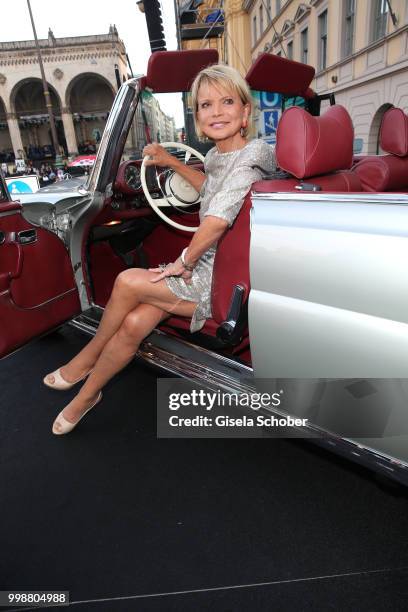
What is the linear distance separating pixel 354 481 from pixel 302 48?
48.7 ft

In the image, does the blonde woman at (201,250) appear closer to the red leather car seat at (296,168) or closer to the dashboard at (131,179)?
the red leather car seat at (296,168)

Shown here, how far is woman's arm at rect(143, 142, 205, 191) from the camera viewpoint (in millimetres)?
2244

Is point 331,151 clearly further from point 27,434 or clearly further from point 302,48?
point 302,48

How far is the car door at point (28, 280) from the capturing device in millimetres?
2250

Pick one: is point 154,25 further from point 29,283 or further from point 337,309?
point 337,309

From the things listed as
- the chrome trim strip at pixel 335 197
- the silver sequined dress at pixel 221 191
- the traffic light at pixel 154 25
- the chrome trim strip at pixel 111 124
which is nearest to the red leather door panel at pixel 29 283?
the chrome trim strip at pixel 111 124

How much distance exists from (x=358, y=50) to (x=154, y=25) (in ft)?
19.9

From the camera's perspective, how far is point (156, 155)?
2258 millimetres

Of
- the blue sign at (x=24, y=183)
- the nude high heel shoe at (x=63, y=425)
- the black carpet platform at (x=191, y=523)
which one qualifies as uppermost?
the blue sign at (x=24, y=183)

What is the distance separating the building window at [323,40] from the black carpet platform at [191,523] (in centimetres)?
1310

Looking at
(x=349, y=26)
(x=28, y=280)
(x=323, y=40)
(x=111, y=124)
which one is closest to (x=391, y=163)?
(x=111, y=124)

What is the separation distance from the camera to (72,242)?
2559mm

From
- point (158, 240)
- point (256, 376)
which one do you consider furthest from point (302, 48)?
point (256, 376)

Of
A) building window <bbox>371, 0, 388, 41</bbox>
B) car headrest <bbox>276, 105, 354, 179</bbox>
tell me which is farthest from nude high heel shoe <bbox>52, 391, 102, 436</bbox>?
building window <bbox>371, 0, 388, 41</bbox>
